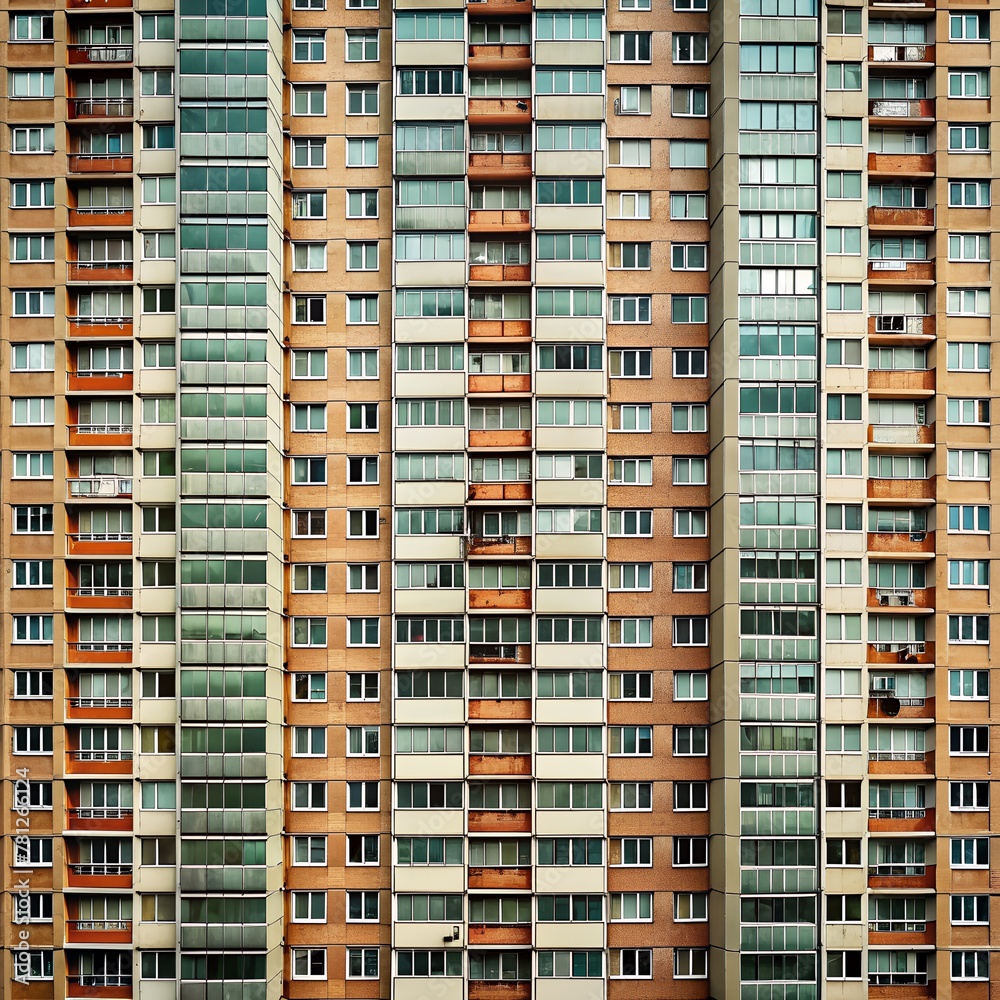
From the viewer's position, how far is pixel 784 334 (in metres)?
38.1

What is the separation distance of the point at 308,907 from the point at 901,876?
22.0 meters

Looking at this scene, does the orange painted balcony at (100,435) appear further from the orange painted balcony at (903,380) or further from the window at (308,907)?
the orange painted balcony at (903,380)

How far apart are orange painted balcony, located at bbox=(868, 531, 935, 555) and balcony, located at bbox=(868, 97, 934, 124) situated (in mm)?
16064

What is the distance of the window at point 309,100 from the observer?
40156mm

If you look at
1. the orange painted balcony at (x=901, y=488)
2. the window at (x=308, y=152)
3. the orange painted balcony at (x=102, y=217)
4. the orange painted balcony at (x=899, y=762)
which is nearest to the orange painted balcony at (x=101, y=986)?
the orange painted balcony at (x=102, y=217)

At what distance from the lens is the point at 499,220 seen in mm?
39531

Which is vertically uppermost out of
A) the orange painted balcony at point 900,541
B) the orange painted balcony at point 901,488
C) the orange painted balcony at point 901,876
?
the orange painted balcony at point 901,488

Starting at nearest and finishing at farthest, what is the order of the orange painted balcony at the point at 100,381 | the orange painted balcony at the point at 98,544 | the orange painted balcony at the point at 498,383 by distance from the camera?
the orange painted balcony at the point at 98,544
the orange painted balcony at the point at 498,383
the orange painted balcony at the point at 100,381

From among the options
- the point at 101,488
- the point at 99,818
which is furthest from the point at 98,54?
the point at 99,818

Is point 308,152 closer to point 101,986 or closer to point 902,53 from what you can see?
point 902,53

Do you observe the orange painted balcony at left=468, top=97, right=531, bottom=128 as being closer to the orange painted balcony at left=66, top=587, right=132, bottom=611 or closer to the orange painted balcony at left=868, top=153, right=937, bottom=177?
the orange painted balcony at left=868, top=153, right=937, bottom=177

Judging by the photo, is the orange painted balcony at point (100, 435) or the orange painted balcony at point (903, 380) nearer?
the orange painted balcony at point (100, 435)

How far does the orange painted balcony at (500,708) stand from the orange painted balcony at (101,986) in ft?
52.3

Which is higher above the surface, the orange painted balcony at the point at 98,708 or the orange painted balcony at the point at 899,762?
the orange painted balcony at the point at 98,708
